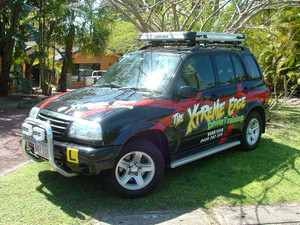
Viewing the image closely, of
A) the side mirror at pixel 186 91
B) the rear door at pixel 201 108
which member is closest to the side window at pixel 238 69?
the rear door at pixel 201 108

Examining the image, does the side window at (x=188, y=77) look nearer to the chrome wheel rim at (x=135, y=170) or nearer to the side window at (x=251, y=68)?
the chrome wheel rim at (x=135, y=170)

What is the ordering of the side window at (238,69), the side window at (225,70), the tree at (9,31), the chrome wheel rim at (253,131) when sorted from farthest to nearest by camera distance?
the tree at (9,31) < the chrome wheel rim at (253,131) < the side window at (238,69) < the side window at (225,70)

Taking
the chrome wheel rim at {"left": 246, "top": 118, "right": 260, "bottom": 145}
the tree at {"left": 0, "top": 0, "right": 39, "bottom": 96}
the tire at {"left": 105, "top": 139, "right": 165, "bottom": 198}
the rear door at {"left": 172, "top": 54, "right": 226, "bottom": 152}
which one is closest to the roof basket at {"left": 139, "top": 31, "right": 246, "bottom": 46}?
the rear door at {"left": 172, "top": 54, "right": 226, "bottom": 152}

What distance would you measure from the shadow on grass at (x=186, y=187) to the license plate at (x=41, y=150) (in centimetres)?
53

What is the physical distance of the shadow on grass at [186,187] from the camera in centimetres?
379

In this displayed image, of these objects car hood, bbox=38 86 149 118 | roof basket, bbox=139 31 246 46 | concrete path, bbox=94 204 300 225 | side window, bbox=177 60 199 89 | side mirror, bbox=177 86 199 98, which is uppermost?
roof basket, bbox=139 31 246 46

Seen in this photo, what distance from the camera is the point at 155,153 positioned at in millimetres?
4012

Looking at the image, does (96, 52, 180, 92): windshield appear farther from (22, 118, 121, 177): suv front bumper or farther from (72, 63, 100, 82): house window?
(72, 63, 100, 82): house window

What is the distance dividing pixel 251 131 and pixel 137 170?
3023mm

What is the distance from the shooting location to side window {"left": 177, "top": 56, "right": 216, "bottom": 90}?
4634 mm

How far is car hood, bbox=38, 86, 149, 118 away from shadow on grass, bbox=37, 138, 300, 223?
1065 millimetres

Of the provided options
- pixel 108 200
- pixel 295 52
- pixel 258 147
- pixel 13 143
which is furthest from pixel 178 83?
pixel 295 52

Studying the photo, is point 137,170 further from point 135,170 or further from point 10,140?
point 10,140

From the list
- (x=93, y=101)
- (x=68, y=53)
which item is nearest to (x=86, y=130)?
(x=93, y=101)
